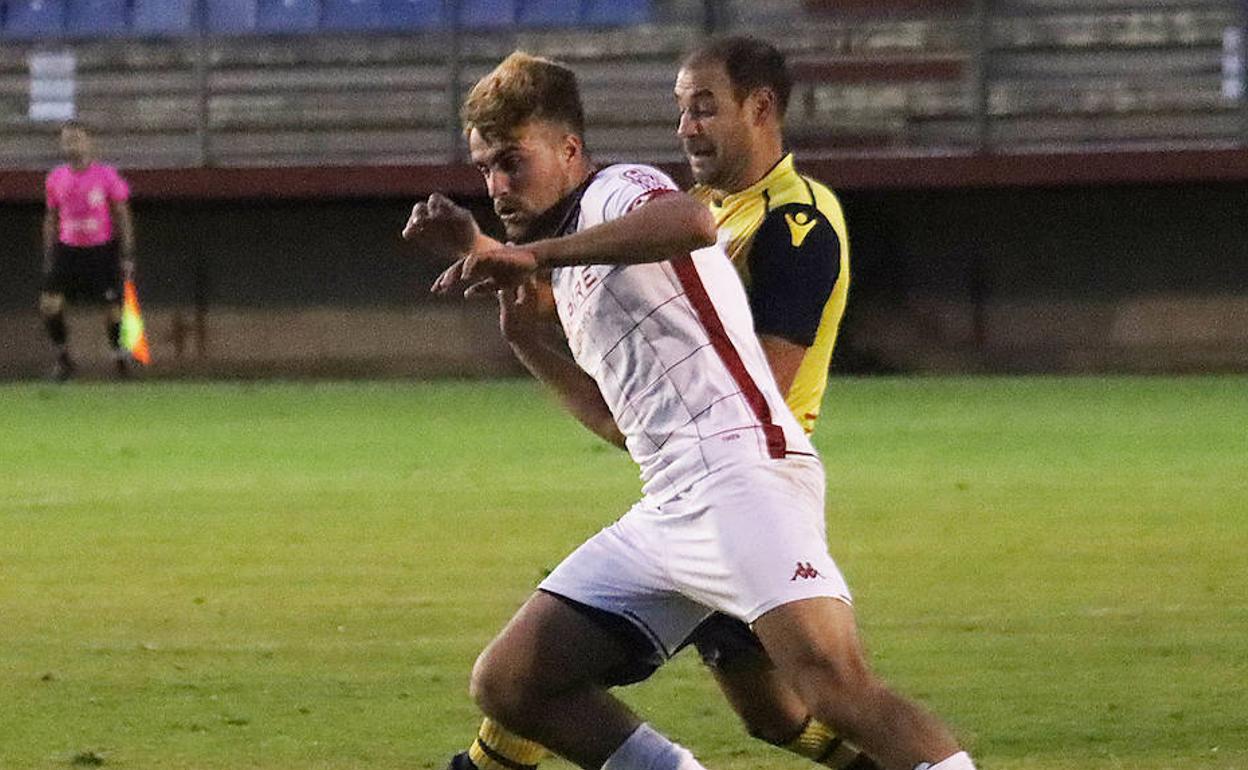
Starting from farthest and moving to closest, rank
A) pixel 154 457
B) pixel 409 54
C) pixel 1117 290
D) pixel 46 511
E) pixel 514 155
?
pixel 409 54 < pixel 1117 290 < pixel 154 457 < pixel 46 511 < pixel 514 155

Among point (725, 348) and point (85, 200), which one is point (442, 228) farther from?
point (85, 200)

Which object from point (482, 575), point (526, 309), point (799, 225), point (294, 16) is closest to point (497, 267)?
point (526, 309)

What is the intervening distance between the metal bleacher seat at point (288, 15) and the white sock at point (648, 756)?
953 inches

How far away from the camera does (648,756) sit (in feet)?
18.8

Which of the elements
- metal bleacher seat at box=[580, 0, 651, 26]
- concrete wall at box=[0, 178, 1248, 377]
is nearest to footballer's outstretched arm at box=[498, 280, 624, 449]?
concrete wall at box=[0, 178, 1248, 377]

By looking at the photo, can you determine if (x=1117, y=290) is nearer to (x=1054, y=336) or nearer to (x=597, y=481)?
(x=1054, y=336)

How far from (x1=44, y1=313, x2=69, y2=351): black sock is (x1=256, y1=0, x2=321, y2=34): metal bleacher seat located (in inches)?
175

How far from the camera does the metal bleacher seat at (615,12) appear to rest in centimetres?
2854

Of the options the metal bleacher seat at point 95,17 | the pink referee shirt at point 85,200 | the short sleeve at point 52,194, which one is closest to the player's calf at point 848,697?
the pink referee shirt at point 85,200

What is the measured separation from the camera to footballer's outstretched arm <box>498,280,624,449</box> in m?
5.81

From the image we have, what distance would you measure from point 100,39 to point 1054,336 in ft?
35.1

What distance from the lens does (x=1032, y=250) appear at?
25.8m

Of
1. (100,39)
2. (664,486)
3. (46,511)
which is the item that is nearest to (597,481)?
(46,511)

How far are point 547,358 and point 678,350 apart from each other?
1.91 ft
